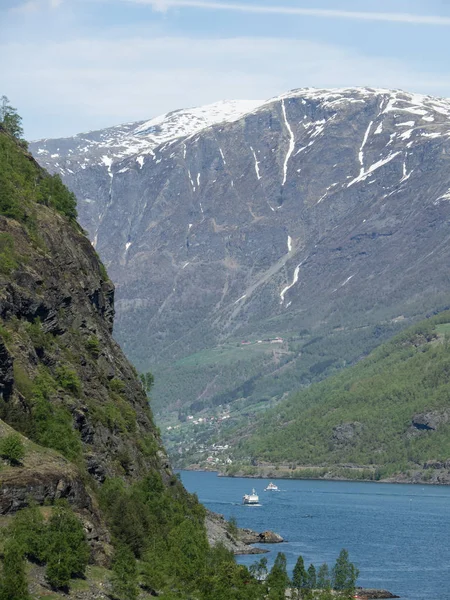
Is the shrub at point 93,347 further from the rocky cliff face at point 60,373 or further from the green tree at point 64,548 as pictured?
the green tree at point 64,548

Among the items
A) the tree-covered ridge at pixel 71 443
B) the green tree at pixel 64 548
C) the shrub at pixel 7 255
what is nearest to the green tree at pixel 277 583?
the tree-covered ridge at pixel 71 443

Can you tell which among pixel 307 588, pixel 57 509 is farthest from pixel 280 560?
pixel 57 509

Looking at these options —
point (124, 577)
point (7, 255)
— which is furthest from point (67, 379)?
point (124, 577)

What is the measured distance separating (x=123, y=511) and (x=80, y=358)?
88.5 feet

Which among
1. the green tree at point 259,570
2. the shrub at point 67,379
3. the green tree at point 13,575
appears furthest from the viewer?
the green tree at point 259,570

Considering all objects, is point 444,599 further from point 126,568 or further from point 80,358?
point 126,568

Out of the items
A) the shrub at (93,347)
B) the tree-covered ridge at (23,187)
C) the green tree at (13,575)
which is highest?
the tree-covered ridge at (23,187)

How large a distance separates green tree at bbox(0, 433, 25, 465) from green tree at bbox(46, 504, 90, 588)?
5.03m

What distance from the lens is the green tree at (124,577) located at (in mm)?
95812

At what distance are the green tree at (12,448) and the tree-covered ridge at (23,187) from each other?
1926 inches

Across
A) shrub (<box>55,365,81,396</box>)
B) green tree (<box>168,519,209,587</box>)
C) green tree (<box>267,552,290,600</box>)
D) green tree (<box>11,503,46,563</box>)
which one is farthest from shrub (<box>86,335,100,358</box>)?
green tree (<box>11,503,46,563</box>)

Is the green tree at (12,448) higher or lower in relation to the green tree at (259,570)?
higher

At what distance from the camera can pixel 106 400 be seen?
5561 inches

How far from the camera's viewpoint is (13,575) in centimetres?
8338
